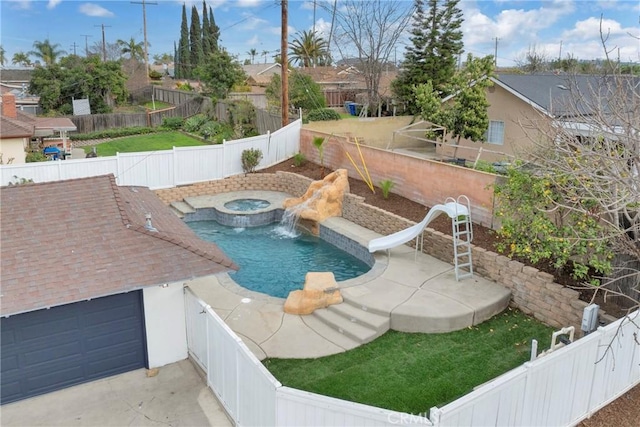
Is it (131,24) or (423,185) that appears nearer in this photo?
(423,185)

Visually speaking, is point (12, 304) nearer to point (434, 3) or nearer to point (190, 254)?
point (190, 254)

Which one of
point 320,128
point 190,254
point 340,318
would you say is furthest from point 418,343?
point 320,128

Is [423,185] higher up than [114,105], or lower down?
lower down

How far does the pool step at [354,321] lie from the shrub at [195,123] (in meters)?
25.3

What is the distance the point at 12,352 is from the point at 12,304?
1204mm

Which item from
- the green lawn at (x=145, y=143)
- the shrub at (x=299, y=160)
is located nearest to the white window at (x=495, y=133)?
the shrub at (x=299, y=160)

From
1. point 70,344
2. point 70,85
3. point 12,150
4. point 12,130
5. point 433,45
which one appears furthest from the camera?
point 70,85

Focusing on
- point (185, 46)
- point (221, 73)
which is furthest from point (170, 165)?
point (185, 46)

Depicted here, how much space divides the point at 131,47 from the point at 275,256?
82722 millimetres

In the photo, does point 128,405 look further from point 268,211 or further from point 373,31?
point 373,31

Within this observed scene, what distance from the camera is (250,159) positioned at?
66.9 ft

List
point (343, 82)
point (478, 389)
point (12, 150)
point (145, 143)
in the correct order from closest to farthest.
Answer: point (478, 389) → point (12, 150) → point (145, 143) → point (343, 82)

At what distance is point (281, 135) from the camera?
21578 millimetres

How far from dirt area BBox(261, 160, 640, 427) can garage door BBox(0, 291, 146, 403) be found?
22.9 ft
